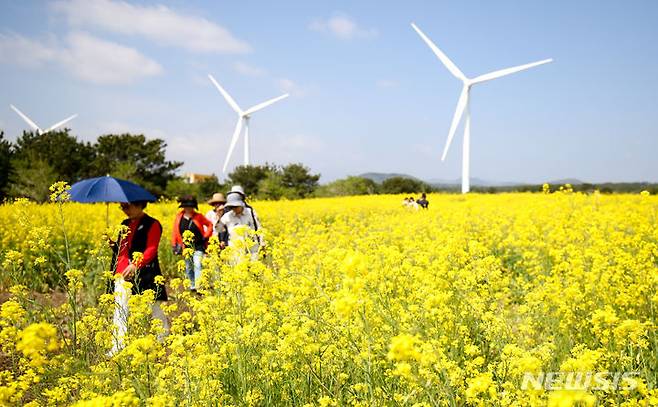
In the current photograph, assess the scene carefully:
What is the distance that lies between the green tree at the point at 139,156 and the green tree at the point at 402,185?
27.4 metres

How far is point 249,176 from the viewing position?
60250 mm

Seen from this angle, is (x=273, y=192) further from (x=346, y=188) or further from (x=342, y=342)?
(x=342, y=342)

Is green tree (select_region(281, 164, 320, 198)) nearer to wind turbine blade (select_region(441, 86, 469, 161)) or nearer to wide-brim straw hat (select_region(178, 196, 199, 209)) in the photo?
wind turbine blade (select_region(441, 86, 469, 161))

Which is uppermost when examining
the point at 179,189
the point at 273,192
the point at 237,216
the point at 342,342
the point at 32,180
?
the point at 32,180

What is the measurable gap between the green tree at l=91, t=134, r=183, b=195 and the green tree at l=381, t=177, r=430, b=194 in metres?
27.4

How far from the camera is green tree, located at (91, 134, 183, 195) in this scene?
1829 inches

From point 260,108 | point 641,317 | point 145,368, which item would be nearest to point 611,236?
point 641,317

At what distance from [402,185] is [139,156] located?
3346 cm

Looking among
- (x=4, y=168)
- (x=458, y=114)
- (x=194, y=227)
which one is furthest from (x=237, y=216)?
Answer: (x=4, y=168)

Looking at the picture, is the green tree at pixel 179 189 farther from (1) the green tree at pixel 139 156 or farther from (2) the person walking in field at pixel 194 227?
(2) the person walking in field at pixel 194 227

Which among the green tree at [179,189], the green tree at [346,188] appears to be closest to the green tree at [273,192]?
the green tree at [179,189]

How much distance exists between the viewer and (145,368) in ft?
9.59

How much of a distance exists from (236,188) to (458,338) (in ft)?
14.4

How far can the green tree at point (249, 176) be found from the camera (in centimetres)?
5931
